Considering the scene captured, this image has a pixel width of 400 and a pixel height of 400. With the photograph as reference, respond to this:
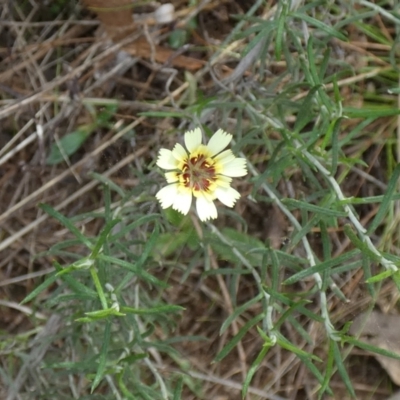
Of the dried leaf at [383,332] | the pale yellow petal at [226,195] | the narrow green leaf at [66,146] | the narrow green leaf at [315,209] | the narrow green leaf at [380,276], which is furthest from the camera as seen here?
the dried leaf at [383,332]

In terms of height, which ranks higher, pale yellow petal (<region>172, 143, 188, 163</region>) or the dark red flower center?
pale yellow petal (<region>172, 143, 188, 163</region>)

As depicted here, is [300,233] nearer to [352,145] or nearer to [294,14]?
[294,14]

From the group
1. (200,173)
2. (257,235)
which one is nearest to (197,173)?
(200,173)

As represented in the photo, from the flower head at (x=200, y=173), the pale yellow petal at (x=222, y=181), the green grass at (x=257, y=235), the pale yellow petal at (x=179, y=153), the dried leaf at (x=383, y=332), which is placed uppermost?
the pale yellow petal at (x=179, y=153)

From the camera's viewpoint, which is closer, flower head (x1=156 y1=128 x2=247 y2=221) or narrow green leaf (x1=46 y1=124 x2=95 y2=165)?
flower head (x1=156 y1=128 x2=247 y2=221)

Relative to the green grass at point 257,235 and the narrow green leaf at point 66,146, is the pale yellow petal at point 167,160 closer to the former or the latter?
the green grass at point 257,235

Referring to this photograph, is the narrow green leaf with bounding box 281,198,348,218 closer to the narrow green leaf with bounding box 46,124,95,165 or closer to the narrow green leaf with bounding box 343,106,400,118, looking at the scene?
the narrow green leaf with bounding box 343,106,400,118

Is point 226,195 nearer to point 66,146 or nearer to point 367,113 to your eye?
point 367,113

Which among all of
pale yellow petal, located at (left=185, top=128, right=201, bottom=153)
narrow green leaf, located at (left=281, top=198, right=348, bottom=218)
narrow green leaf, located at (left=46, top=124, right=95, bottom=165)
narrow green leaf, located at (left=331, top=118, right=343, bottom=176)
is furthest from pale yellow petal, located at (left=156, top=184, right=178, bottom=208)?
narrow green leaf, located at (left=46, top=124, right=95, bottom=165)

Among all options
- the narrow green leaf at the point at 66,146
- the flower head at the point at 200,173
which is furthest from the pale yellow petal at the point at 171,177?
the narrow green leaf at the point at 66,146
